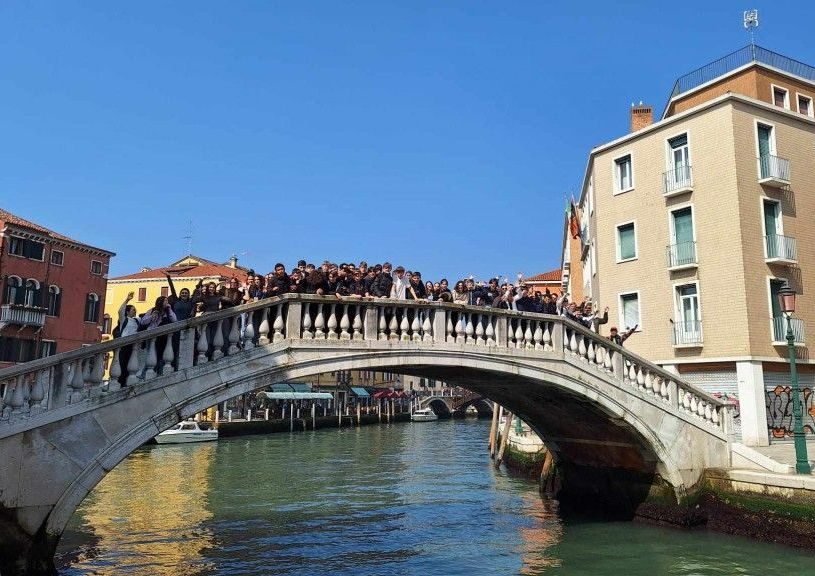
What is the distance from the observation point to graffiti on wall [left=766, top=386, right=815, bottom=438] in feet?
52.9

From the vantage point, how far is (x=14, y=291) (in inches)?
1198

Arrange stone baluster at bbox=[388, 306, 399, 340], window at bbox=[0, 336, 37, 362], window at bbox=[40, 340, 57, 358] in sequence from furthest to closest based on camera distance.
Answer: window at bbox=[40, 340, 57, 358] < window at bbox=[0, 336, 37, 362] < stone baluster at bbox=[388, 306, 399, 340]

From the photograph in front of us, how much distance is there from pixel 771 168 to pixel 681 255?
2.94m

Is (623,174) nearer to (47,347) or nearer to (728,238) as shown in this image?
(728,238)

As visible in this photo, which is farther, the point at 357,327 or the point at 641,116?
the point at 641,116

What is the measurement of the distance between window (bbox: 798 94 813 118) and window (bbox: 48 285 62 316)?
31.0 m

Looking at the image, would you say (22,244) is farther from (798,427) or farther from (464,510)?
(798,427)

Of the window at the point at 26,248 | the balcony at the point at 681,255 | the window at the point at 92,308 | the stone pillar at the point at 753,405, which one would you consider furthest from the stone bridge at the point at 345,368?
Result: the window at the point at 92,308

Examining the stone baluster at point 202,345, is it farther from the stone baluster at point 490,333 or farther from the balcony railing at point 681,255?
the balcony railing at point 681,255

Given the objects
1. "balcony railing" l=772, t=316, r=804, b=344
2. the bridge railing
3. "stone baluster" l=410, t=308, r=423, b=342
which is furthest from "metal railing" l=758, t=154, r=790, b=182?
"stone baluster" l=410, t=308, r=423, b=342

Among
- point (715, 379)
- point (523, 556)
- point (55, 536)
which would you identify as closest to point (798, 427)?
point (523, 556)

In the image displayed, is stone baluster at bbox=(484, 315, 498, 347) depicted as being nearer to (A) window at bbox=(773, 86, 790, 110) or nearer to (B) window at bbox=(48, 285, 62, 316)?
(A) window at bbox=(773, 86, 790, 110)

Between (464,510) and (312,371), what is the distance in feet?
→ 24.2

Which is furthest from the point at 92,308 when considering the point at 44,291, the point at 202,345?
the point at 202,345
